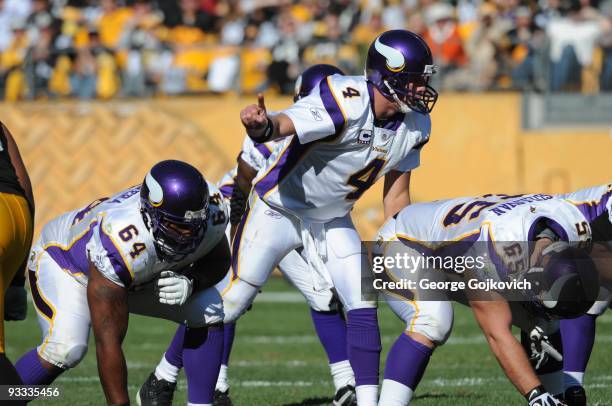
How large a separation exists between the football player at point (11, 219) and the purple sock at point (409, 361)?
5.64 feet

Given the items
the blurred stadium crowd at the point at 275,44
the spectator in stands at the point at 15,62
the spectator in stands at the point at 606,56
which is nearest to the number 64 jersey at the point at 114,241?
the blurred stadium crowd at the point at 275,44

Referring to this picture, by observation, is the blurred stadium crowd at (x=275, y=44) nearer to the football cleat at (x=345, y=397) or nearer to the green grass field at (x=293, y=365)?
the green grass field at (x=293, y=365)

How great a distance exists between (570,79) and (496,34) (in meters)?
1.03

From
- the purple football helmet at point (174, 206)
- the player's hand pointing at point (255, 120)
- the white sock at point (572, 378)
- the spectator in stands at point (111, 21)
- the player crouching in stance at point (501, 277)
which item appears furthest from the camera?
the spectator in stands at point (111, 21)

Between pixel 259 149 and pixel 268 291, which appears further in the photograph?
pixel 268 291

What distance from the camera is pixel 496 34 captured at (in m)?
13.4

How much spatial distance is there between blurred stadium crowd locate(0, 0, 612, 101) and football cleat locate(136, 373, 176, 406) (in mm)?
7635

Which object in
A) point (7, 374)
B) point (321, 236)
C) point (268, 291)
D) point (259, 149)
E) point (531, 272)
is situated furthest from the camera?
point (268, 291)

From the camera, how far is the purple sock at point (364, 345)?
5.61 m

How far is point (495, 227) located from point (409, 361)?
75cm

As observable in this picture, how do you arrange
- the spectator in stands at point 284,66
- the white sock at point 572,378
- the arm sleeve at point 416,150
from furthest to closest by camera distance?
the spectator in stands at point 284,66
the arm sleeve at point 416,150
the white sock at point 572,378

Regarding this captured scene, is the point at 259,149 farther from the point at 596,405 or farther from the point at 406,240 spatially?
the point at 596,405

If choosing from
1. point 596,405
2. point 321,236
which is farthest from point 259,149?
point 596,405

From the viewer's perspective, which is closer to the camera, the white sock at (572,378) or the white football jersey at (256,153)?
the white sock at (572,378)
